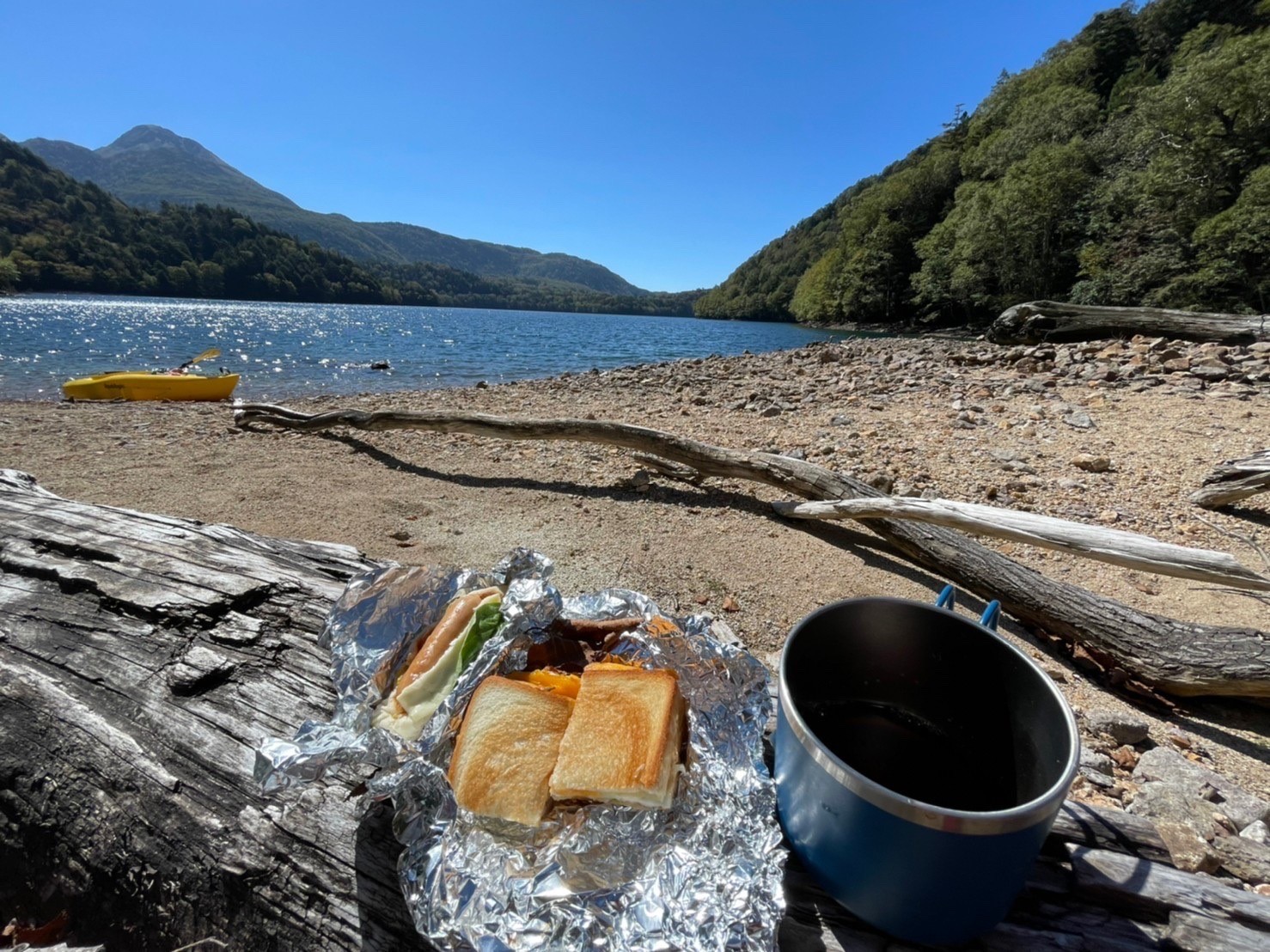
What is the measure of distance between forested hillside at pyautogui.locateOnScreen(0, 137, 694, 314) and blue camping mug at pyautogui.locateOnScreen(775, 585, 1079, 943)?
97251 mm

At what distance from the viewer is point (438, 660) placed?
1505 mm

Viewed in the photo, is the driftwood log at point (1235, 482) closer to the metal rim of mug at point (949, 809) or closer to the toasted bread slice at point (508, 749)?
the metal rim of mug at point (949, 809)

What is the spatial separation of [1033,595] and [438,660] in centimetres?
402

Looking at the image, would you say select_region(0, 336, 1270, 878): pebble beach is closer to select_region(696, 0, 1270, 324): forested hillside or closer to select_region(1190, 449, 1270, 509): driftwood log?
select_region(1190, 449, 1270, 509): driftwood log

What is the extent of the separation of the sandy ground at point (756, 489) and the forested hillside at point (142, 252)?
89173 mm

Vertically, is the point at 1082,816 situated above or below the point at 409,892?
above

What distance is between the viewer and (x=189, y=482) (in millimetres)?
6363

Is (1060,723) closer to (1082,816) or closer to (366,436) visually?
(1082,816)

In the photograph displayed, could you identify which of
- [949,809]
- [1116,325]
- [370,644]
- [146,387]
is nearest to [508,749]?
[370,644]

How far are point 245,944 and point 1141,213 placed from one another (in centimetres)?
3500

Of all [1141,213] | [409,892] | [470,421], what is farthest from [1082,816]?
[1141,213]

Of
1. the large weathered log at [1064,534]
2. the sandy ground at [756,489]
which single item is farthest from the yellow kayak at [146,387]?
the large weathered log at [1064,534]

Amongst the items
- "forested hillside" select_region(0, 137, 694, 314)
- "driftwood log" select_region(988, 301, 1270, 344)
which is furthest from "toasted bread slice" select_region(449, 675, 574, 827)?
"forested hillside" select_region(0, 137, 694, 314)

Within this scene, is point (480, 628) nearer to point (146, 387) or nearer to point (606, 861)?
point (606, 861)
